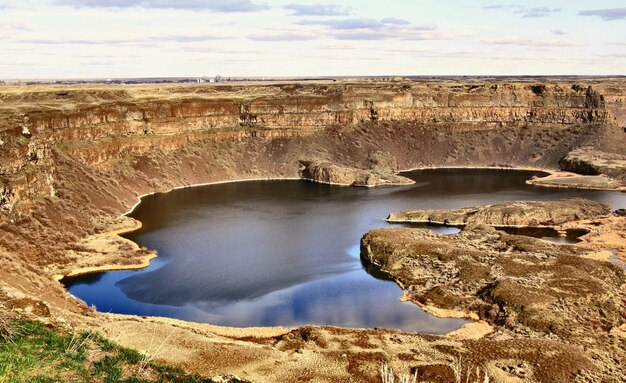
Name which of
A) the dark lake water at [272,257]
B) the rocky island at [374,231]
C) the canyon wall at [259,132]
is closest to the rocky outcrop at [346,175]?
the rocky island at [374,231]

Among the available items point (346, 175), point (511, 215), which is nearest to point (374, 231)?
point (511, 215)

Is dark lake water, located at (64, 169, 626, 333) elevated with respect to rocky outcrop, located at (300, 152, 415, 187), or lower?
lower

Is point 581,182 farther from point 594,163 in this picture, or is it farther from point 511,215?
point 511,215

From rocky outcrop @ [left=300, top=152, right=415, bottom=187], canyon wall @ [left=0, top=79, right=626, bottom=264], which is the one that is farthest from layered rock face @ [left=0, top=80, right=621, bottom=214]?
rocky outcrop @ [left=300, top=152, right=415, bottom=187]

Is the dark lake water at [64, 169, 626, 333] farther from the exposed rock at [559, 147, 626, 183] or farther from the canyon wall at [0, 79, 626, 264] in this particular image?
the exposed rock at [559, 147, 626, 183]

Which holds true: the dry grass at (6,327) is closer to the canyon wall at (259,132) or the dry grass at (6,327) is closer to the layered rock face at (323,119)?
the canyon wall at (259,132)

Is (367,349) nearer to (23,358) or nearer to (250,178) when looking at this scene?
(23,358)
